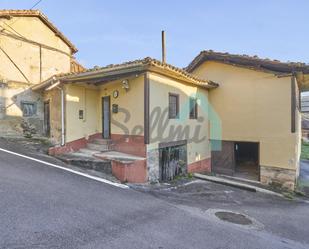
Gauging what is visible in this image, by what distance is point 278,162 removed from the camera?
37.1ft

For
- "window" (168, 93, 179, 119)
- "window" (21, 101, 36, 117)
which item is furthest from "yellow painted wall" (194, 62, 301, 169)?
"window" (21, 101, 36, 117)

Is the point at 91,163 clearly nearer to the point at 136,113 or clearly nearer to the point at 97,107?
the point at 136,113

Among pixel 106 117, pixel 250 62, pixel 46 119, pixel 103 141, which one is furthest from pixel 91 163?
pixel 250 62

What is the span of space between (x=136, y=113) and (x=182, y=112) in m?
2.63

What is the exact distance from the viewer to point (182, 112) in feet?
37.0

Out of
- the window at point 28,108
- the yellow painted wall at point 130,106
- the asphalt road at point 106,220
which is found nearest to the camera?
the asphalt road at point 106,220

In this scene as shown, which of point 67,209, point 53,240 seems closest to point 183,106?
point 67,209

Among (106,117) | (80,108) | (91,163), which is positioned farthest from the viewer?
(106,117)

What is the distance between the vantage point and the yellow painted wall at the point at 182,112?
31.1 feet

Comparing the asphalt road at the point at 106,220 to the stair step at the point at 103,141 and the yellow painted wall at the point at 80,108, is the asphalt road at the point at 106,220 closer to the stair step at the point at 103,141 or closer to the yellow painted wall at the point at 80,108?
the yellow painted wall at the point at 80,108

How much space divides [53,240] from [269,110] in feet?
35.2

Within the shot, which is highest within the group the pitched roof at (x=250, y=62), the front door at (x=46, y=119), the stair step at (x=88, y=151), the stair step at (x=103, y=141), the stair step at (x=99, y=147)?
the pitched roof at (x=250, y=62)

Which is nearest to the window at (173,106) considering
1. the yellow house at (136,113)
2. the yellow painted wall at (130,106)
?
the yellow house at (136,113)

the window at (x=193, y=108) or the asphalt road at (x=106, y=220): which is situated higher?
the window at (x=193, y=108)
